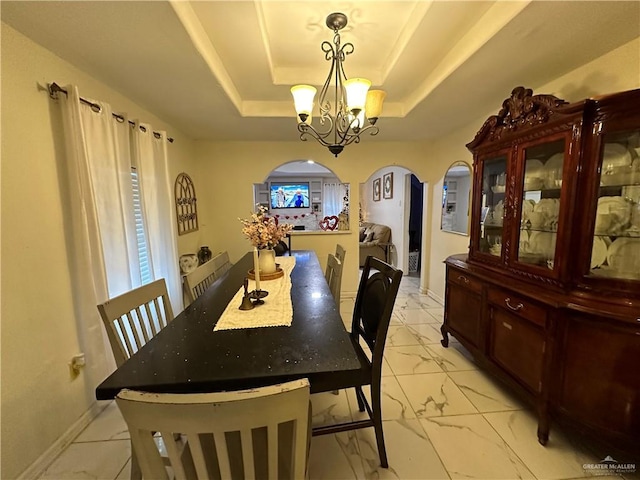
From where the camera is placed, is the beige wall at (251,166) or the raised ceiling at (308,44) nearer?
the raised ceiling at (308,44)

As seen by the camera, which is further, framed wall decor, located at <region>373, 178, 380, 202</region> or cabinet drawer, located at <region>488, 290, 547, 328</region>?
framed wall decor, located at <region>373, 178, 380, 202</region>

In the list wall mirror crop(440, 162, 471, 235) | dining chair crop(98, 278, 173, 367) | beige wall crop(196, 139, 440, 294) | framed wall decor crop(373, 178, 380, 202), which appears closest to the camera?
dining chair crop(98, 278, 173, 367)

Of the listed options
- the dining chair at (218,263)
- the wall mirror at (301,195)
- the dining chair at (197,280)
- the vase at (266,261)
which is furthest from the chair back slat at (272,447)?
the wall mirror at (301,195)

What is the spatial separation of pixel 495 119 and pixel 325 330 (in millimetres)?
1992

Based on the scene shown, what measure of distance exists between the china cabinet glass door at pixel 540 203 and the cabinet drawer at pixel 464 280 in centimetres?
36

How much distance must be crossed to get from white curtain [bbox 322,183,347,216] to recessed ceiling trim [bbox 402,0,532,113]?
242 inches

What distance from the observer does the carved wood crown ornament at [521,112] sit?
1.62 meters

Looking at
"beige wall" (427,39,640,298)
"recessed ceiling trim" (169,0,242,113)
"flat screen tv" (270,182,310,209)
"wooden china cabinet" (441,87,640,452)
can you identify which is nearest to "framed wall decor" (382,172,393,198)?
"beige wall" (427,39,640,298)

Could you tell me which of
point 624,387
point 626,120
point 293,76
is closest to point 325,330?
point 624,387

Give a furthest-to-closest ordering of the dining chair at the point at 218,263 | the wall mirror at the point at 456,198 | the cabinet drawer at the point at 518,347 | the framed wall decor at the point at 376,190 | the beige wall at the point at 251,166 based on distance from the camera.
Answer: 1. the framed wall decor at the point at 376,190
2. the beige wall at the point at 251,166
3. the wall mirror at the point at 456,198
4. the dining chair at the point at 218,263
5. the cabinet drawer at the point at 518,347

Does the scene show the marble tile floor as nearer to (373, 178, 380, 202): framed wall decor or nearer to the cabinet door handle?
the cabinet door handle

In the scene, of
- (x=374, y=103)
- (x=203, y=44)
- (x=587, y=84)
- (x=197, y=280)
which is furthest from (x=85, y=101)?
(x=587, y=84)

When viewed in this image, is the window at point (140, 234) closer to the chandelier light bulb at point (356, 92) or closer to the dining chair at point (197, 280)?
the dining chair at point (197, 280)

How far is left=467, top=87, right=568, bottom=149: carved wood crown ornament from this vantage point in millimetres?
1622
